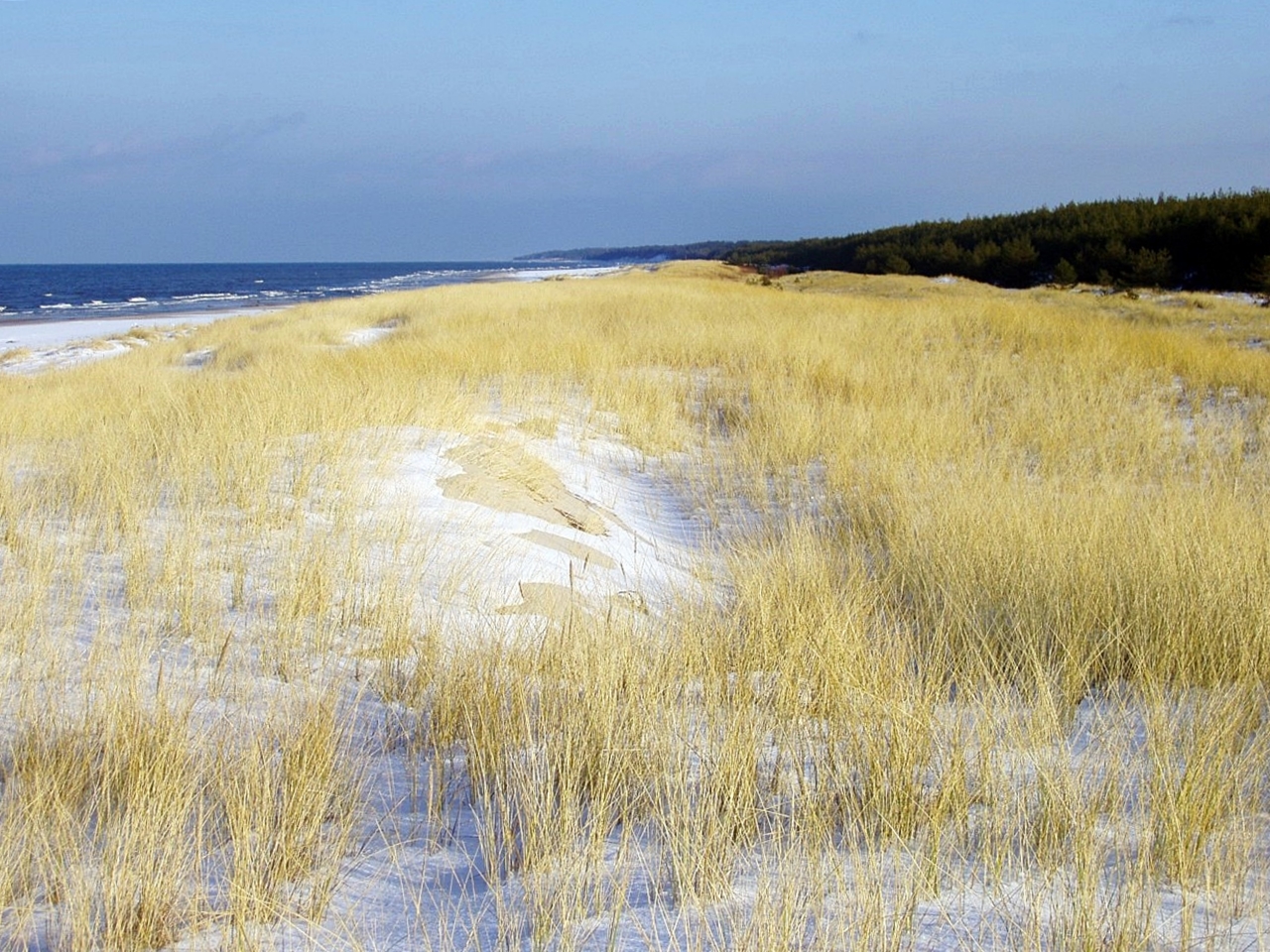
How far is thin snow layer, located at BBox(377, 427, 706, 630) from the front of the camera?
153 inches

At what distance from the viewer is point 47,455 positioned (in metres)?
5.38

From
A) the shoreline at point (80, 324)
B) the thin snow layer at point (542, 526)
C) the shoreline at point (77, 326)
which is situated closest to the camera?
the thin snow layer at point (542, 526)

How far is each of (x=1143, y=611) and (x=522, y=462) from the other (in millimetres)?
3904

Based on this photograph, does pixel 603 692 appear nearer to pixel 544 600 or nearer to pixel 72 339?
pixel 544 600

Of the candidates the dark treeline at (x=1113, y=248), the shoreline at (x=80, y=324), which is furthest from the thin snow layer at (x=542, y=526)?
the dark treeline at (x=1113, y=248)

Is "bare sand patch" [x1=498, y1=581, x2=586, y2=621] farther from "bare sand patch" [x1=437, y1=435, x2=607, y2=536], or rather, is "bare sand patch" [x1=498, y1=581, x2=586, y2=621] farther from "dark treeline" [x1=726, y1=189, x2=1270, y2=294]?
"dark treeline" [x1=726, y1=189, x2=1270, y2=294]

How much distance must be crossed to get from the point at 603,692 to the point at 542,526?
2.69 meters

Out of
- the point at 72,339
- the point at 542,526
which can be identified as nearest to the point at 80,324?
the point at 72,339

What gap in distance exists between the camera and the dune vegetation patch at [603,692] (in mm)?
1746

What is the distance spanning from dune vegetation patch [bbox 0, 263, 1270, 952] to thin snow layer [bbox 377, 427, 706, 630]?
0.11 ft

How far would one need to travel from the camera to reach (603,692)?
2.46 meters

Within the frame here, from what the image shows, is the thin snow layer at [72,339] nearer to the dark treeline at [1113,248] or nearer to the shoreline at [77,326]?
the shoreline at [77,326]

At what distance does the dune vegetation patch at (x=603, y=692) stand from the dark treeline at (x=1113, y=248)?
25.6 m

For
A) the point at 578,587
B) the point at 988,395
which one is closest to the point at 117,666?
the point at 578,587
